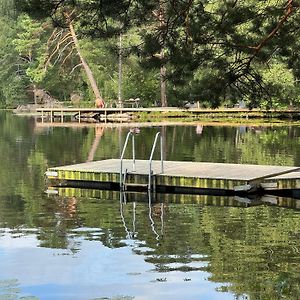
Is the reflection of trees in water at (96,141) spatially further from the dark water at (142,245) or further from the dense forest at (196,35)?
the dense forest at (196,35)

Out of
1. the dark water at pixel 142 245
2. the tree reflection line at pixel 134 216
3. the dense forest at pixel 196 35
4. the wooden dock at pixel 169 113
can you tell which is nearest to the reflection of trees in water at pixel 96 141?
the dark water at pixel 142 245

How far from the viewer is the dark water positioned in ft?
28.7

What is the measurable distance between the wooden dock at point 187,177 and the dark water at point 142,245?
0.43 m

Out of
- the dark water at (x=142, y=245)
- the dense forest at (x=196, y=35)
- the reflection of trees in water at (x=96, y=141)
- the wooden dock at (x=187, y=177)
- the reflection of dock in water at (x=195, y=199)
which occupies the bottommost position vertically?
the dark water at (x=142, y=245)

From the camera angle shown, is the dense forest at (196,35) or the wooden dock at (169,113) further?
the wooden dock at (169,113)

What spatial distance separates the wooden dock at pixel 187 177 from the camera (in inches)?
605

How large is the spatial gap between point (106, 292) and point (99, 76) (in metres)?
44.0

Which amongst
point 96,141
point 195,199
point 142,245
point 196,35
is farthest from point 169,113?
point 142,245

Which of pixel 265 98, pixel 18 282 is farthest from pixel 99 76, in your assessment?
pixel 18 282

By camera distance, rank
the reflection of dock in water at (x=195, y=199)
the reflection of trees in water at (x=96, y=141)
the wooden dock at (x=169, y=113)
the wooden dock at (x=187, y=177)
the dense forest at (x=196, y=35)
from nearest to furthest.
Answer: the dense forest at (x=196, y=35) → the reflection of dock in water at (x=195, y=199) → the wooden dock at (x=187, y=177) → the reflection of trees in water at (x=96, y=141) → the wooden dock at (x=169, y=113)

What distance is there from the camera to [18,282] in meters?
9.07

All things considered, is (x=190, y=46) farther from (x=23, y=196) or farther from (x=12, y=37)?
(x=12, y=37)

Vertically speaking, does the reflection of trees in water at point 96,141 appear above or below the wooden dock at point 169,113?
below

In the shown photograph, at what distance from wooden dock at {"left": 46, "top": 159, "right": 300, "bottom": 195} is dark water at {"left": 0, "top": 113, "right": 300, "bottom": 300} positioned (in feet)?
1.40
